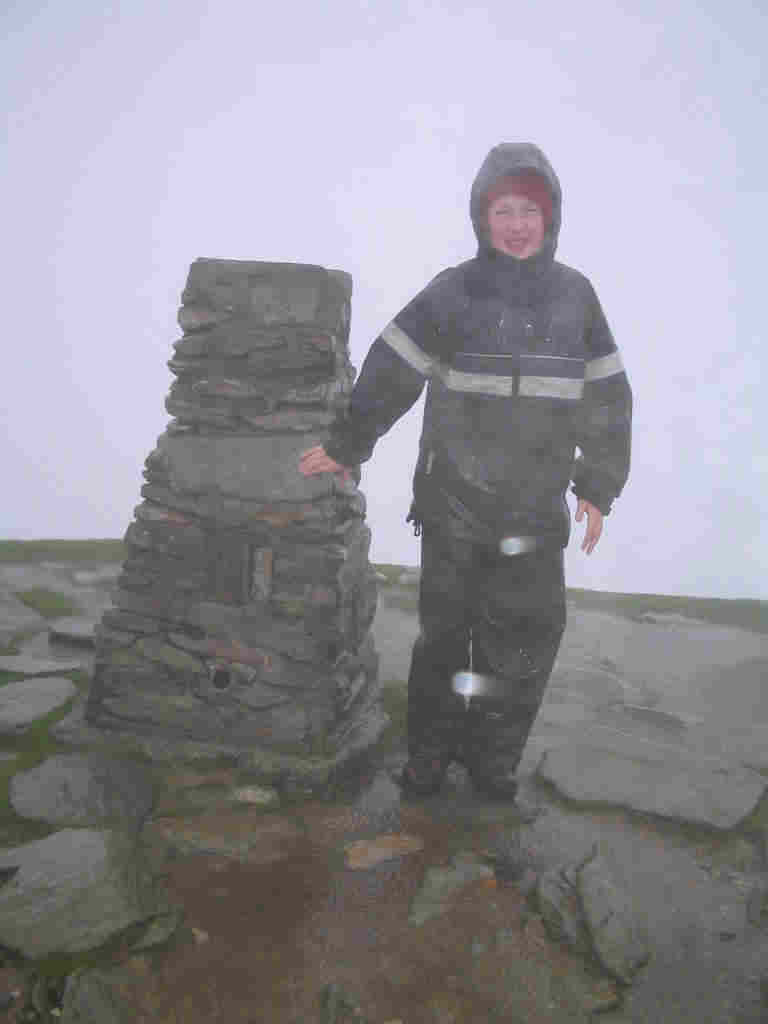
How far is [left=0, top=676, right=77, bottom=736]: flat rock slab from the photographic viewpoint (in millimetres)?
3709

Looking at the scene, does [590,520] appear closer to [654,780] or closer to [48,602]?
[654,780]

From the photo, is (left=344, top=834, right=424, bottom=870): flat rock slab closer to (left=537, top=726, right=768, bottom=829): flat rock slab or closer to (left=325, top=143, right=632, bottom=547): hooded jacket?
(left=537, top=726, right=768, bottom=829): flat rock slab

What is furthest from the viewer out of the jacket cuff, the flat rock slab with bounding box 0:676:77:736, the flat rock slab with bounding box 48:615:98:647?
the flat rock slab with bounding box 48:615:98:647

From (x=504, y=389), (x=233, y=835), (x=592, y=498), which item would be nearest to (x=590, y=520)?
(x=592, y=498)

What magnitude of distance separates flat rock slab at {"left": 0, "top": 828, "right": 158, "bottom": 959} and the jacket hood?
2.72 metres

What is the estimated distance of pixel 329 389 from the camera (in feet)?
11.6

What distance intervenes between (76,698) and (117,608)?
2.42ft

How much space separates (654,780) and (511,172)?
2.79 meters

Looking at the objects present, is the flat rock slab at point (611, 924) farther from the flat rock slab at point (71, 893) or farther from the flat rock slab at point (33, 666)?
the flat rock slab at point (33, 666)

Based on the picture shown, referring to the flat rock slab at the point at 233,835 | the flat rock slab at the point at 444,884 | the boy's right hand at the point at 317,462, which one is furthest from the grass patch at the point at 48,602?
the flat rock slab at the point at 444,884

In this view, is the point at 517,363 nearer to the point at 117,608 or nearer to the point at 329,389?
the point at 329,389

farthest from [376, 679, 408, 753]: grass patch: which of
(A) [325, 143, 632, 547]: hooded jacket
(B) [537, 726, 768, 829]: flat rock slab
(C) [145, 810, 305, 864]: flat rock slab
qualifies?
(A) [325, 143, 632, 547]: hooded jacket

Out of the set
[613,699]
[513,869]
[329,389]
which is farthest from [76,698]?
[613,699]

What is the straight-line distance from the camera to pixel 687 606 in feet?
23.7
